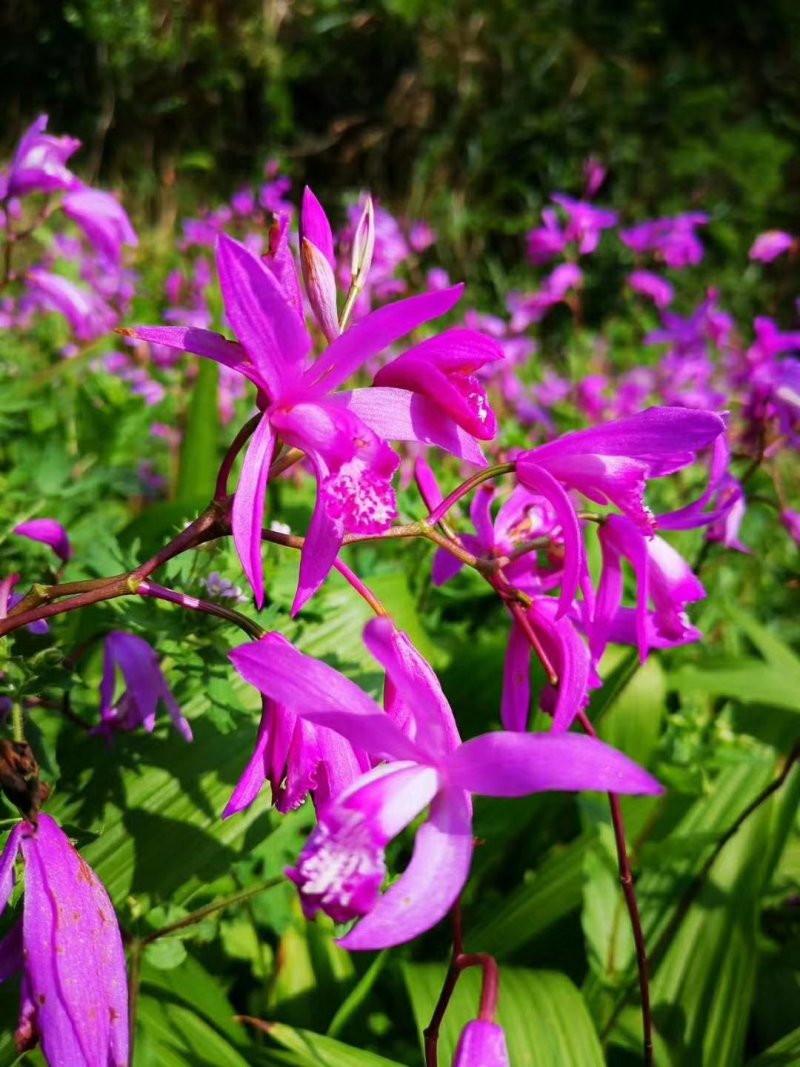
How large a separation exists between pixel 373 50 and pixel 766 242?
27.5ft

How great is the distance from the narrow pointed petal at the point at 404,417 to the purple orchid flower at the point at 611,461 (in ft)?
0.31

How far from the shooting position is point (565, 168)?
9.42m

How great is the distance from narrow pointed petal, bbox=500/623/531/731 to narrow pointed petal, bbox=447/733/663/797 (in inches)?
12.1

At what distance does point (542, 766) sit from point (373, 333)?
15.2 inches

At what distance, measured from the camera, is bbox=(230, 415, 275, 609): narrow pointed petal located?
703 millimetres

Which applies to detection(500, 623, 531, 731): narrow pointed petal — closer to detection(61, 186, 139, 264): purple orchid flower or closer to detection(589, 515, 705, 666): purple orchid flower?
detection(589, 515, 705, 666): purple orchid flower

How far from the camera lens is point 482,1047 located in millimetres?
654

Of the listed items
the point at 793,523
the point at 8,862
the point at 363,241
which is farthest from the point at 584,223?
the point at 8,862

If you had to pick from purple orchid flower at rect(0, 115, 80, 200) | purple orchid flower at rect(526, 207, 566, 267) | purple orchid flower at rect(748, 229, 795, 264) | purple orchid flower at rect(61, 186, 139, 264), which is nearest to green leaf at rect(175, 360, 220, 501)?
purple orchid flower at rect(61, 186, 139, 264)

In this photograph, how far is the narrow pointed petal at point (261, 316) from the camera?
68 cm

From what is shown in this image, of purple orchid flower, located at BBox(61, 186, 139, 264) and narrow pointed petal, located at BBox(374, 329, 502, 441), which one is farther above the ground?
purple orchid flower, located at BBox(61, 186, 139, 264)

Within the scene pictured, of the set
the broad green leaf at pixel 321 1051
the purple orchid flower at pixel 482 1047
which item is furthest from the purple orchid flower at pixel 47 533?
the purple orchid flower at pixel 482 1047

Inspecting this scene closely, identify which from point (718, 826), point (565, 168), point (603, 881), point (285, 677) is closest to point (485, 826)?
point (603, 881)

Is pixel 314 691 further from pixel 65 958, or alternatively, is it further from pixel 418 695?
pixel 65 958
